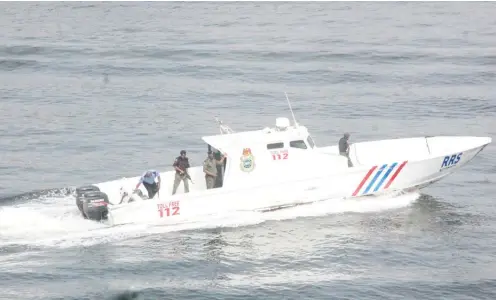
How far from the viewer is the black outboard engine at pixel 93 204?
28.4 m

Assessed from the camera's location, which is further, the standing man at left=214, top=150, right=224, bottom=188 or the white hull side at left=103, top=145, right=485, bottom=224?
the standing man at left=214, top=150, right=224, bottom=188

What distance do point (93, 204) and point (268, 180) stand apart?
19.1 ft

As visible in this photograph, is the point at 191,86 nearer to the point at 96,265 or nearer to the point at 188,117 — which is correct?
the point at 188,117

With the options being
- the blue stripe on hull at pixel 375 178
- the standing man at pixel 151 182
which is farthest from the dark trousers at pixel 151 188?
the blue stripe on hull at pixel 375 178

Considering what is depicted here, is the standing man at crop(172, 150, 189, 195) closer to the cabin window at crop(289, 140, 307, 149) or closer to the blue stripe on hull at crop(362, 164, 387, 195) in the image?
the cabin window at crop(289, 140, 307, 149)

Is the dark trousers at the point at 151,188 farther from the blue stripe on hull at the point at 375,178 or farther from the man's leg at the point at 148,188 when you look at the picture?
the blue stripe on hull at the point at 375,178

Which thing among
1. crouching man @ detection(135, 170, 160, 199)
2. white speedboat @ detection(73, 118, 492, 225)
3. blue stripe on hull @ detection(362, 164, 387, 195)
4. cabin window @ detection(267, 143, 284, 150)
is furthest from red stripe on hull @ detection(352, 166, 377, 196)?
crouching man @ detection(135, 170, 160, 199)

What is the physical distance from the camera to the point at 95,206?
2836 cm

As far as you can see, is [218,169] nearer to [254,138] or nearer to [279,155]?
[254,138]

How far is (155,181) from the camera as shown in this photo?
96.5 feet

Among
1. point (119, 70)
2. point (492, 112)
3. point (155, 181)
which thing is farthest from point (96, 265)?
point (119, 70)

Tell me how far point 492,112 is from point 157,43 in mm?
25924

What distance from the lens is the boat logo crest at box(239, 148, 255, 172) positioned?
2972 centimetres

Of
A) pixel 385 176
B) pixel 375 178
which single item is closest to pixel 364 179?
pixel 375 178
